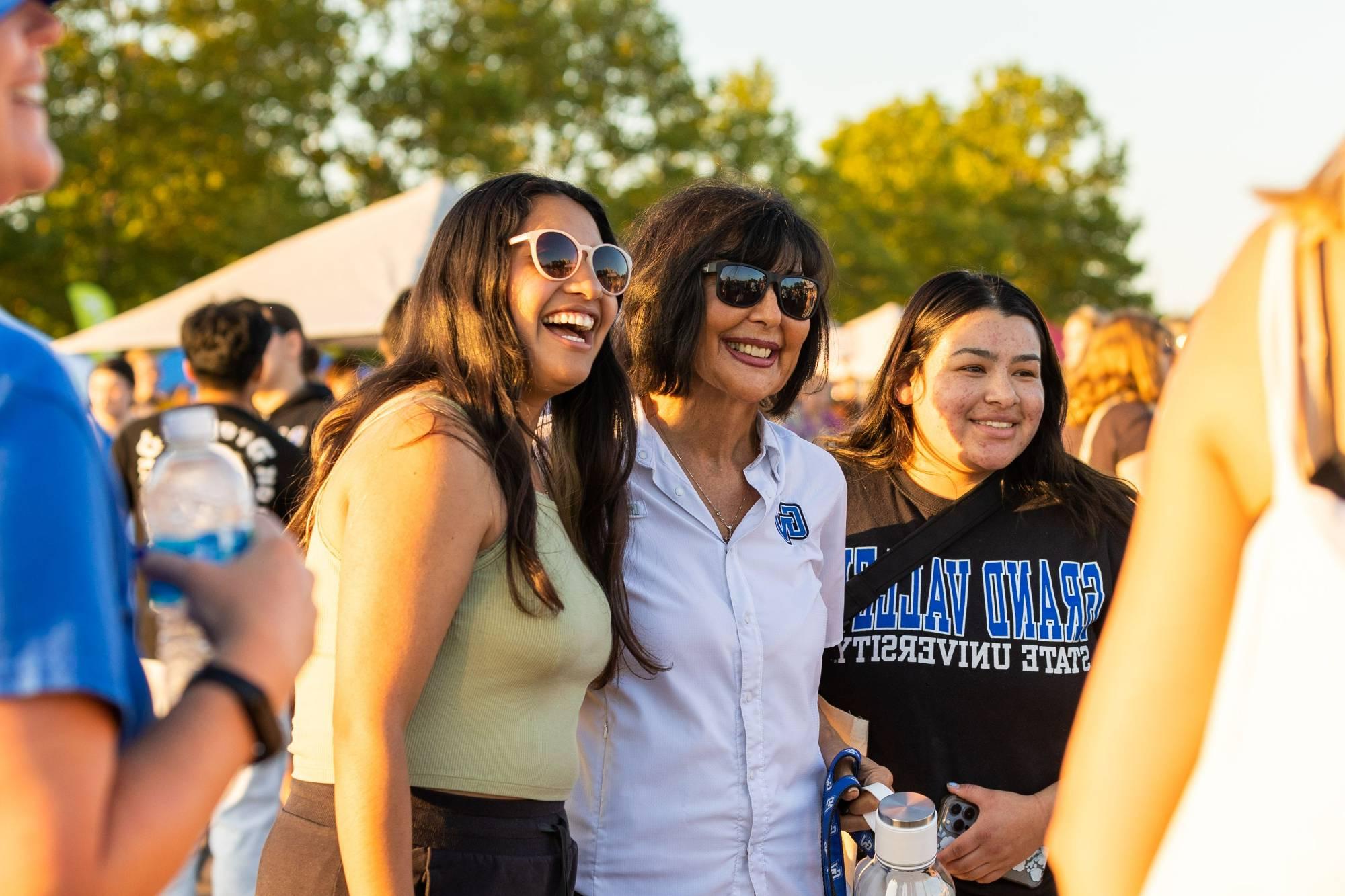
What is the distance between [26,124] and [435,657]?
3.85ft

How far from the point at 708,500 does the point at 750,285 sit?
1.62ft

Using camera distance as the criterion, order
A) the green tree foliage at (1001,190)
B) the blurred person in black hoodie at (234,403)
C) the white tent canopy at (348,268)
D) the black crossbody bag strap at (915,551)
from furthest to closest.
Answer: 1. the green tree foliage at (1001,190)
2. the white tent canopy at (348,268)
3. the blurred person in black hoodie at (234,403)
4. the black crossbody bag strap at (915,551)

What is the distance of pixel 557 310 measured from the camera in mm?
2432

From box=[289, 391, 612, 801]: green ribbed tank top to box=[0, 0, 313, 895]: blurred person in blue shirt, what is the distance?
91 cm

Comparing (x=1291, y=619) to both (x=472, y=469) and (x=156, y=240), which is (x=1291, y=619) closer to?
(x=472, y=469)

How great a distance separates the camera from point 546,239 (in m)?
2.41

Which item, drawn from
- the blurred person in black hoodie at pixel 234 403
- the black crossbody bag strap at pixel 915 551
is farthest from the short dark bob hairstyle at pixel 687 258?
the blurred person in black hoodie at pixel 234 403

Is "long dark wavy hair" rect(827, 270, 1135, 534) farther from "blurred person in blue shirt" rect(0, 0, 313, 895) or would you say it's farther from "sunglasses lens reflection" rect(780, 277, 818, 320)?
"blurred person in blue shirt" rect(0, 0, 313, 895)

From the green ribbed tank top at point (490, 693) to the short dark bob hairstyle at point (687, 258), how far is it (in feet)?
2.41

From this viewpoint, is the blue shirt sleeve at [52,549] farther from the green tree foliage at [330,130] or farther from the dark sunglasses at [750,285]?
the green tree foliage at [330,130]

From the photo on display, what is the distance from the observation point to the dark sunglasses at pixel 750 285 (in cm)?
281

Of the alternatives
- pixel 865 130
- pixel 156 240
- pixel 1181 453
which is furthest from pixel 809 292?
pixel 865 130

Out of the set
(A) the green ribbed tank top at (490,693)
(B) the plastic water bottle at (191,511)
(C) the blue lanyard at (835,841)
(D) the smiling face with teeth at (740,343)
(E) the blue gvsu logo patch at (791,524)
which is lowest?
(C) the blue lanyard at (835,841)

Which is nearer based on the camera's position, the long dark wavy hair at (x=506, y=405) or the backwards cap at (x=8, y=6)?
the backwards cap at (x=8, y=6)
